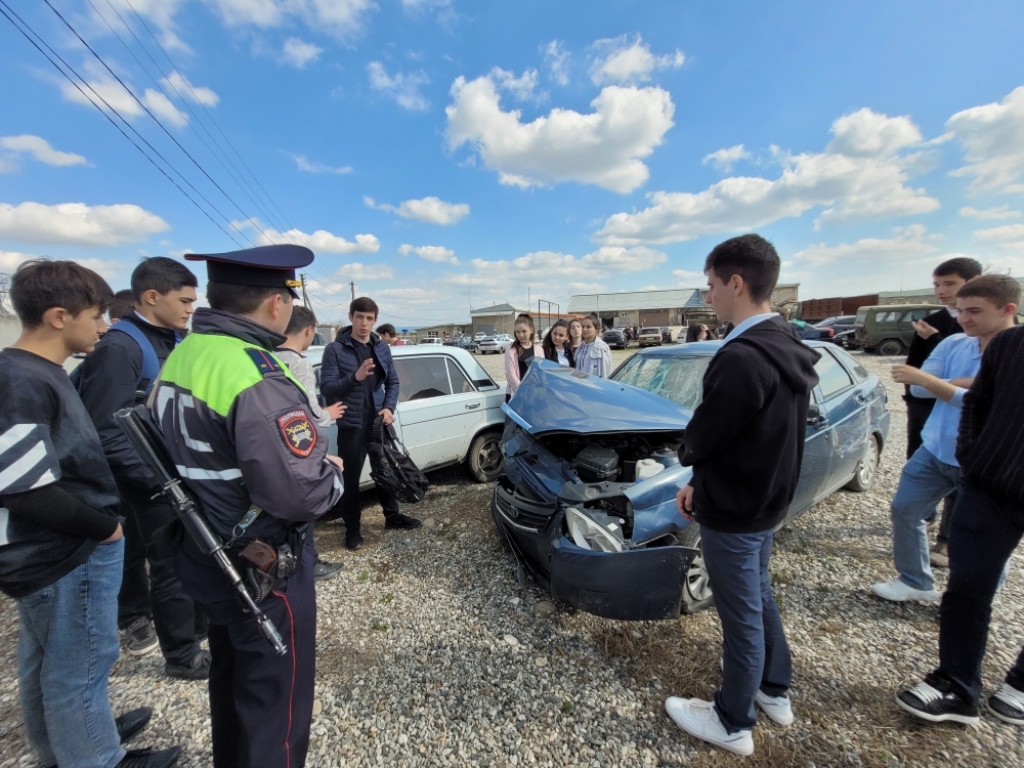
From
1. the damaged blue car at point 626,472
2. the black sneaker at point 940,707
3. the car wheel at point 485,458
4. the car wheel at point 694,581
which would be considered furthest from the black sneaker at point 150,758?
the car wheel at point 485,458

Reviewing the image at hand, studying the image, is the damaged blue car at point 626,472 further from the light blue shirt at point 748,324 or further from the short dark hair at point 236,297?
the short dark hair at point 236,297

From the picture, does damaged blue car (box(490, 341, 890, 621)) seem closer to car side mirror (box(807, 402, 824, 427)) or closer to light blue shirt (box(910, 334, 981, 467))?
car side mirror (box(807, 402, 824, 427))

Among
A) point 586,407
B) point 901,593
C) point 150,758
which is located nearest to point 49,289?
point 150,758

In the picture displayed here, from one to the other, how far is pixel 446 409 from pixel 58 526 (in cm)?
336

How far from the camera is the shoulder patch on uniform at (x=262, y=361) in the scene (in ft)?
4.16

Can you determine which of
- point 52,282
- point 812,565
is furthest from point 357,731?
point 812,565

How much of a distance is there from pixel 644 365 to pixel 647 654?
2.44 metres

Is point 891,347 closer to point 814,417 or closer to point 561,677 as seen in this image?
point 814,417

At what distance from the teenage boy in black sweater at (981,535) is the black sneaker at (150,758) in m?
3.19

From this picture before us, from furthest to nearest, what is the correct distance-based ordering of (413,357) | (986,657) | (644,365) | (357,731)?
(413,357) < (644,365) < (986,657) < (357,731)

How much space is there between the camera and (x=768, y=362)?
151 cm

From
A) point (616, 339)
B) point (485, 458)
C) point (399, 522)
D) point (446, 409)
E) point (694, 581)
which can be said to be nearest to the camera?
point (694, 581)

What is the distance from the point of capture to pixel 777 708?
192cm

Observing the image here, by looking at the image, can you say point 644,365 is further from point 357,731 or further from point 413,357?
point 357,731
